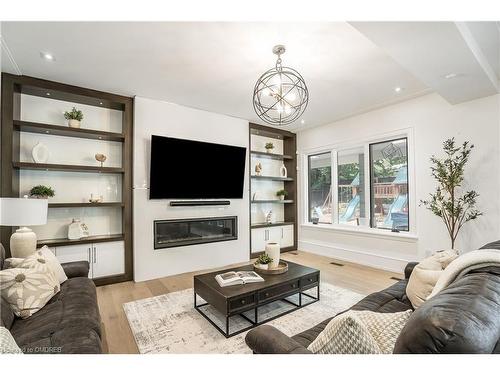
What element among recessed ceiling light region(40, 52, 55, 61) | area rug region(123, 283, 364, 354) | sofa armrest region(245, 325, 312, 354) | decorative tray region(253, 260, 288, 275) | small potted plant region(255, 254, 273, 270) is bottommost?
area rug region(123, 283, 364, 354)

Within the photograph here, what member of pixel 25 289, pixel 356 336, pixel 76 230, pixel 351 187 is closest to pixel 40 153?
pixel 76 230

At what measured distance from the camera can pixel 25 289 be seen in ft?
6.04

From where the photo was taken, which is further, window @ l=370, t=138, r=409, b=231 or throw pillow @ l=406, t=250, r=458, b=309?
window @ l=370, t=138, r=409, b=231

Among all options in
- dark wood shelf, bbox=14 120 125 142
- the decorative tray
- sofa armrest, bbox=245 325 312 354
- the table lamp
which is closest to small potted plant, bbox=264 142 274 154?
dark wood shelf, bbox=14 120 125 142

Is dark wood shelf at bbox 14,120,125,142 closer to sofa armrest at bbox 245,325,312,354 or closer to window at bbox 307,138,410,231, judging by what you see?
sofa armrest at bbox 245,325,312,354

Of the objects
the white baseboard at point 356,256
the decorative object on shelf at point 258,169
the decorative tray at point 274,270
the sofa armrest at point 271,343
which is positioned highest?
the decorative object on shelf at point 258,169

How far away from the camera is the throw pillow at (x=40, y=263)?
6.70ft

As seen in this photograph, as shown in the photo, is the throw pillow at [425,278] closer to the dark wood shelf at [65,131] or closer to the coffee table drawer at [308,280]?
the coffee table drawer at [308,280]

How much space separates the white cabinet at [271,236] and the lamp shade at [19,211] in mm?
3788

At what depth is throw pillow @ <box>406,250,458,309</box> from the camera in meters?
1.74

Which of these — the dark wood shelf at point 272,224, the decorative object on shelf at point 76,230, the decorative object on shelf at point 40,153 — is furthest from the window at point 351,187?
the decorative object on shelf at point 40,153

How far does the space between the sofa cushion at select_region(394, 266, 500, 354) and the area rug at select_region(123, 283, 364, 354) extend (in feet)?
5.29

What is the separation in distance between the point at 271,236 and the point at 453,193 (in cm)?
334
